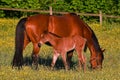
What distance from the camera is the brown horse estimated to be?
14609 millimetres

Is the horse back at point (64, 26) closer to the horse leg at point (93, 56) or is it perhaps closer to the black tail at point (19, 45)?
the horse leg at point (93, 56)

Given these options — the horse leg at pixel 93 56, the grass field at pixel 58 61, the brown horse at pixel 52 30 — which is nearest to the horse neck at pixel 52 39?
the brown horse at pixel 52 30

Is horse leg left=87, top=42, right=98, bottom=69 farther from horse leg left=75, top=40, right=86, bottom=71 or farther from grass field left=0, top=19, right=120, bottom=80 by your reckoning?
horse leg left=75, top=40, right=86, bottom=71

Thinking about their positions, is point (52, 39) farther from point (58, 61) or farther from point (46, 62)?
point (58, 61)

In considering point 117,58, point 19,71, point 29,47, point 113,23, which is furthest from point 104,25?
point 19,71

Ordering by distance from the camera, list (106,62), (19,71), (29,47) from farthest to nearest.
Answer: (29,47), (106,62), (19,71)

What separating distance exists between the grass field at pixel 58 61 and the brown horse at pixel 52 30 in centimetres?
52

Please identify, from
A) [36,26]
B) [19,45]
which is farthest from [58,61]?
[19,45]

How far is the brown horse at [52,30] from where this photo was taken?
14609 mm

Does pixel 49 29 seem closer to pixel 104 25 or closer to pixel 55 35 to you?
pixel 55 35

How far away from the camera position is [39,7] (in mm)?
32781

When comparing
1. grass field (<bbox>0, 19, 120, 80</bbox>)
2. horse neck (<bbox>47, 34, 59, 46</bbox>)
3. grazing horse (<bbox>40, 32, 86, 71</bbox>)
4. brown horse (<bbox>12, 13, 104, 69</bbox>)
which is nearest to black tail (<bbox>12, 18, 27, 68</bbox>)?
brown horse (<bbox>12, 13, 104, 69</bbox>)

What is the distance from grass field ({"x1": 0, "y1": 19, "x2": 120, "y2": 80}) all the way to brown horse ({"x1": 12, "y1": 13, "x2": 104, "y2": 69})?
52 centimetres

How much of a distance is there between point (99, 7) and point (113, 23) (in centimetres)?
179
